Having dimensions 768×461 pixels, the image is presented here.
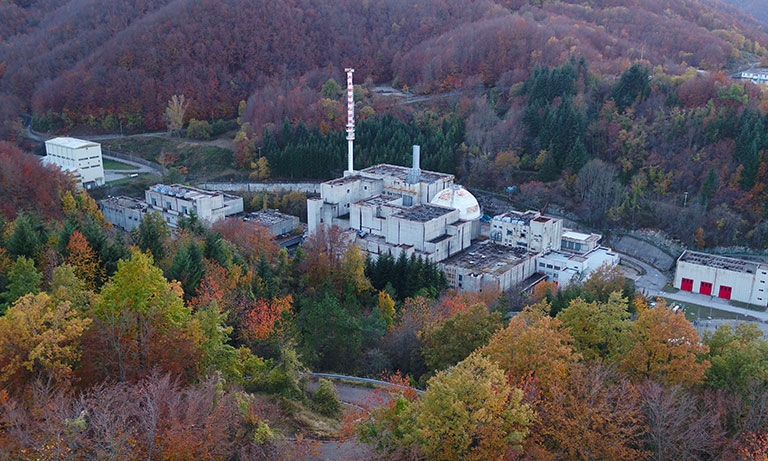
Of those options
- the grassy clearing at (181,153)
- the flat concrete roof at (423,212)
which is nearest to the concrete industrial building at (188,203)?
the grassy clearing at (181,153)

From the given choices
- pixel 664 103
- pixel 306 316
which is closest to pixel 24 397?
pixel 306 316

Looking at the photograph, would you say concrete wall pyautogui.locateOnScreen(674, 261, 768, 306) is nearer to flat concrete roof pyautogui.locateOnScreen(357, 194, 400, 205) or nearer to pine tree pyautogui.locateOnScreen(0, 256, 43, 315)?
flat concrete roof pyautogui.locateOnScreen(357, 194, 400, 205)

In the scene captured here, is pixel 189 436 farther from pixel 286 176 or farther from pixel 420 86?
pixel 420 86

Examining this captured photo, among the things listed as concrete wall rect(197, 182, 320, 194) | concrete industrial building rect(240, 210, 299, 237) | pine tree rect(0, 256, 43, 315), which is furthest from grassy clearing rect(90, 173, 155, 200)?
pine tree rect(0, 256, 43, 315)

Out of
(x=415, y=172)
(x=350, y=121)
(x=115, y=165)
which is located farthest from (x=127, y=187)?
(x=415, y=172)

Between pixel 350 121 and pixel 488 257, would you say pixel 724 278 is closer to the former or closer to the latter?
pixel 488 257
